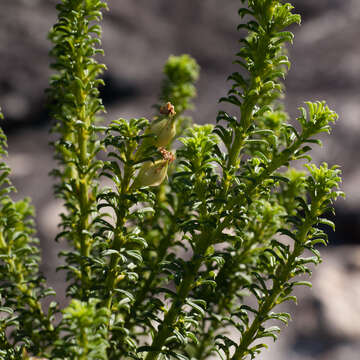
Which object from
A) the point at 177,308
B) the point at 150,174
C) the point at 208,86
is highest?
the point at 208,86

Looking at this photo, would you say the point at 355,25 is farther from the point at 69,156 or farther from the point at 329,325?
the point at 69,156

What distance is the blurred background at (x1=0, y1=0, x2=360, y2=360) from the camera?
2.29 m

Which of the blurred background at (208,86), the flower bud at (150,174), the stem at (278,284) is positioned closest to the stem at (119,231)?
the flower bud at (150,174)

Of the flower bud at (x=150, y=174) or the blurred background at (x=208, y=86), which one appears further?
the blurred background at (x=208, y=86)

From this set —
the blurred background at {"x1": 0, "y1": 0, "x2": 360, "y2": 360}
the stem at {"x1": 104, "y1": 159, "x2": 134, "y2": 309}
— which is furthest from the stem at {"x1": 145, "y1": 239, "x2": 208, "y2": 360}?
the blurred background at {"x1": 0, "y1": 0, "x2": 360, "y2": 360}

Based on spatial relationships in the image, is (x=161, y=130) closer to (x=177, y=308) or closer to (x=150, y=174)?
(x=150, y=174)

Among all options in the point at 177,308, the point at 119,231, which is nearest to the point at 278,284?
the point at 177,308

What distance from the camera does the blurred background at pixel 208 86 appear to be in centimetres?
229

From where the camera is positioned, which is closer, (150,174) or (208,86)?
(150,174)

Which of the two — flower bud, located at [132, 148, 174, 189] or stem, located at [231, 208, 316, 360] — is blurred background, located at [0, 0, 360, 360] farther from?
flower bud, located at [132, 148, 174, 189]

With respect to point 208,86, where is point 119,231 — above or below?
below

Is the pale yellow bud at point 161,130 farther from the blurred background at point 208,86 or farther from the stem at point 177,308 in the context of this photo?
the blurred background at point 208,86

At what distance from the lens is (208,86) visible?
3.05 metres

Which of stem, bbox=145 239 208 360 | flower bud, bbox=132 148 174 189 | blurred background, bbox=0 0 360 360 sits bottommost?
stem, bbox=145 239 208 360
